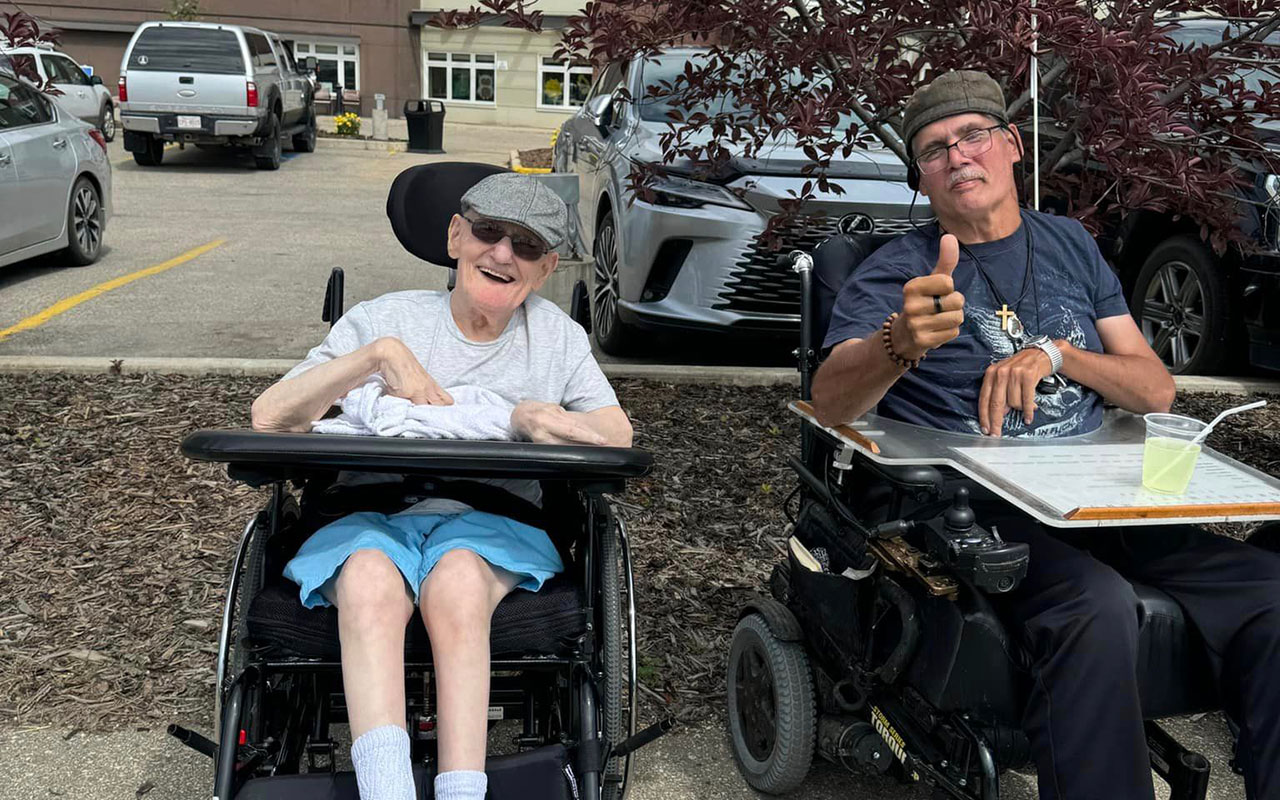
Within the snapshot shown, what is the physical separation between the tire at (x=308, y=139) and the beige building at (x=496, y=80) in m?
12.7

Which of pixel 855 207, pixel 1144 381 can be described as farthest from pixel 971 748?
pixel 855 207

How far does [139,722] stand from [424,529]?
1167 mm

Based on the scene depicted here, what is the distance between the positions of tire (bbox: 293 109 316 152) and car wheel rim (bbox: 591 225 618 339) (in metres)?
15.7

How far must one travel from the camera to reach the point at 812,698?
2.86 metres

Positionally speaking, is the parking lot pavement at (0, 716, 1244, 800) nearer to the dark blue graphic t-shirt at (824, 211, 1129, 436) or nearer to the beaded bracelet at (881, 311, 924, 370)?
the dark blue graphic t-shirt at (824, 211, 1129, 436)

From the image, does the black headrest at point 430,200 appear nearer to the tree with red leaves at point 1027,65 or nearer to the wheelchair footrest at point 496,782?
the tree with red leaves at point 1027,65

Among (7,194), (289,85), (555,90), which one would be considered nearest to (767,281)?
(7,194)

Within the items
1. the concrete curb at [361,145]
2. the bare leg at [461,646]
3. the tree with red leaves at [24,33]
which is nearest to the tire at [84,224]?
the tree with red leaves at [24,33]

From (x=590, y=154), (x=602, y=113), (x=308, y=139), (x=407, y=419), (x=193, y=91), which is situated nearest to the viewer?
(x=407, y=419)

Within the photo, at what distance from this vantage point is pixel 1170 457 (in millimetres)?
2299

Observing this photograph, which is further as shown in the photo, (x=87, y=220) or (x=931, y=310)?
(x=87, y=220)

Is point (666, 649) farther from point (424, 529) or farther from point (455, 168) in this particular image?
point (455, 168)

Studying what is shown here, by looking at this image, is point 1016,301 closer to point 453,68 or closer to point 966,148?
point 966,148

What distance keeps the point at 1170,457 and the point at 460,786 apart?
4.95 feet
